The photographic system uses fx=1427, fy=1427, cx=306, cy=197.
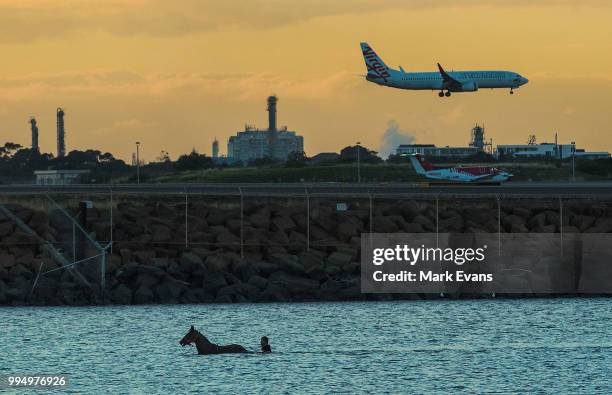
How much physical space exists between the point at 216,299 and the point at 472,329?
50.8 feet

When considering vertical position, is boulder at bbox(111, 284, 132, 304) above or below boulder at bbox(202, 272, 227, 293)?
below

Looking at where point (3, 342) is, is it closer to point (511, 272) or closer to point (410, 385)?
point (410, 385)

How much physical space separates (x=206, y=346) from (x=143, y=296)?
18841mm

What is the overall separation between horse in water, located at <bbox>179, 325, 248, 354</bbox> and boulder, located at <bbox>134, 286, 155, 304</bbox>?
1779 cm

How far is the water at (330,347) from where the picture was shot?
48.0 m

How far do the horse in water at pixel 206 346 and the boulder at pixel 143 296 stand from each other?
17793 mm

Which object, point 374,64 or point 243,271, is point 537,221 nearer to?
point 243,271

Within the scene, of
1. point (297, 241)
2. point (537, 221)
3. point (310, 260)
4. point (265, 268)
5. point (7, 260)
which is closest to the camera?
point (265, 268)

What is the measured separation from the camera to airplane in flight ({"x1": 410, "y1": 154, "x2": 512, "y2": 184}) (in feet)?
417

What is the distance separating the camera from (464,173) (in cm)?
13050

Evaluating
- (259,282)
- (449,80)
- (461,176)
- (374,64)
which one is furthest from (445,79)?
(259,282)

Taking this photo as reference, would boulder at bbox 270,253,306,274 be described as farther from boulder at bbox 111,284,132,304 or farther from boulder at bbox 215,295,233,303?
boulder at bbox 111,284,132,304

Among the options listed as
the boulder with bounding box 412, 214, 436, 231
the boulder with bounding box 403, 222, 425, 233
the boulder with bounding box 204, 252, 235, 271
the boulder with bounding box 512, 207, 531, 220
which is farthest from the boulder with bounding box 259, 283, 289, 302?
the boulder with bounding box 512, 207, 531, 220

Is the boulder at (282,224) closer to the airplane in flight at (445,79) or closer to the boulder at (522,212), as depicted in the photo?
the boulder at (522,212)
